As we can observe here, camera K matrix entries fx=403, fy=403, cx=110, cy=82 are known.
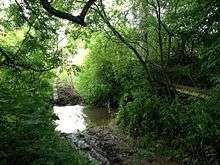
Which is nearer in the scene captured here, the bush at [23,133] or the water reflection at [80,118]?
the bush at [23,133]

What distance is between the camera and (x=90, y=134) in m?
15.9

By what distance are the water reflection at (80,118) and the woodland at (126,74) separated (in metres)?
1.37

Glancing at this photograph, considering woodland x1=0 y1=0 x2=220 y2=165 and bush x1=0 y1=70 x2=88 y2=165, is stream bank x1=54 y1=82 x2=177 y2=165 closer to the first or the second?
woodland x1=0 y1=0 x2=220 y2=165

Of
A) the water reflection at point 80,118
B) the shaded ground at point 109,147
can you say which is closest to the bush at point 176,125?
the shaded ground at point 109,147

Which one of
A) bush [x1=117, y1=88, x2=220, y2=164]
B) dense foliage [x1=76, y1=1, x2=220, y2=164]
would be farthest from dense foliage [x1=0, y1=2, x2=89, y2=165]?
bush [x1=117, y1=88, x2=220, y2=164]

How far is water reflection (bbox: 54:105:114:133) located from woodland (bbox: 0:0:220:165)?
4.48 feet

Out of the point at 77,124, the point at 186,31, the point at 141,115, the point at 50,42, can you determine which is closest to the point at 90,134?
the point at 141,115

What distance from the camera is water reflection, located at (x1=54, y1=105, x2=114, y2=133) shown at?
18.9 meters

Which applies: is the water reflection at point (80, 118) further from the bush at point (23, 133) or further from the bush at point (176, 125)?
the bush at point (23, 133)

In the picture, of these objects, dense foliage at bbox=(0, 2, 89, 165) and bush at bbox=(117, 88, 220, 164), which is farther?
bush at bbox=(117, 88, 220, 164)

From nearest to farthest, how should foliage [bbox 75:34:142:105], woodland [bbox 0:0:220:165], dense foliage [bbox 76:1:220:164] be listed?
1. woodland [bbox 0:0:220:165]
2. dense foliage [bbox 76:1:220:164]
3. foliage [bbox 75:34:142:105]

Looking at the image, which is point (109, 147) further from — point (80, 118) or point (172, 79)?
point (80, 118)

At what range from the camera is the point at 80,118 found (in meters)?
21.1

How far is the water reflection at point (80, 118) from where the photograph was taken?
1886 cm
